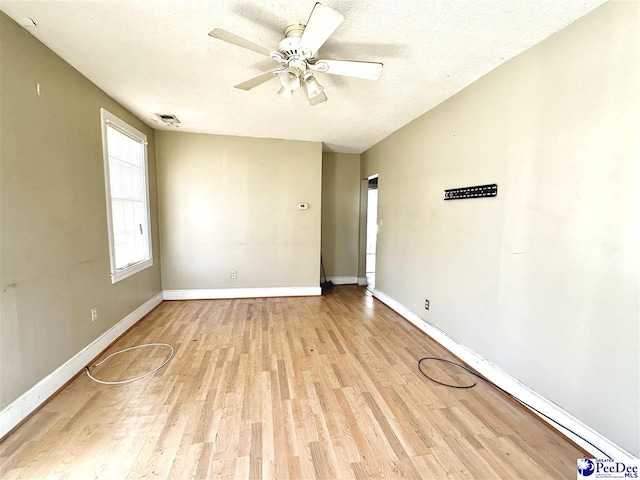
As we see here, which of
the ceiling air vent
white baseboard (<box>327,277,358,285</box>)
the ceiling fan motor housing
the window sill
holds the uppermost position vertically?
the ceiling air vent

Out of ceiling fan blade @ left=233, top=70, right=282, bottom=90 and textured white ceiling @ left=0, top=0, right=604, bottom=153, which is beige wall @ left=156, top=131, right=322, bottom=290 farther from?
ceiling fan blade @ left=233, top=70, right=282, bottom=90

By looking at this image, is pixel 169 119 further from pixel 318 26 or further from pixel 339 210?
pixel 339 210

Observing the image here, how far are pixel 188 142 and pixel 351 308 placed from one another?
3.41 meters

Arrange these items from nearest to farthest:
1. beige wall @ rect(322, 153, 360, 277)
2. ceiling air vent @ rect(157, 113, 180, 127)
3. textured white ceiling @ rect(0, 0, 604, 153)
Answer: textured white ceiling @ rect(0, 0, 604, 153), ceiling air vent @ rect(157, 113, 180, 127), beige wall @ rect(322, 153, 360, 277)

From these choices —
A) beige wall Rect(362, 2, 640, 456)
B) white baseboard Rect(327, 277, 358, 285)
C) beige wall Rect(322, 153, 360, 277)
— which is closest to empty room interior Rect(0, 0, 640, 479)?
beige wall Rect(362, 2, 640, 456)

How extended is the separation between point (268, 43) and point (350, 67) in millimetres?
615

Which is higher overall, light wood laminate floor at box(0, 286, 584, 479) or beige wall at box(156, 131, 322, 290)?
beige wall at box(156, 131, 322, 290)

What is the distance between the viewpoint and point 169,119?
3400mm

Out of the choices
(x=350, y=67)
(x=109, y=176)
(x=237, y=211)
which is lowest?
(x=237, y=211)

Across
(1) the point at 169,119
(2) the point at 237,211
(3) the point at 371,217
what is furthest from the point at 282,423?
(3) the point at 371,217

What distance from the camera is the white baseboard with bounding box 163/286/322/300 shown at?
4.18 metres

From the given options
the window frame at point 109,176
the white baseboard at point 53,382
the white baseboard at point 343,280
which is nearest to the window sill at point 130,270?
the window frame at point 109,176

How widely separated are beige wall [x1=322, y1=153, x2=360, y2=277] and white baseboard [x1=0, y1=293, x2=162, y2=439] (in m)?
3.34

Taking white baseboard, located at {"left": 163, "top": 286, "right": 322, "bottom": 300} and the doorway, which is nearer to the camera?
white baseboard, located at {"left": 163, "top": 286, "right": 322, "bottom": 300}
